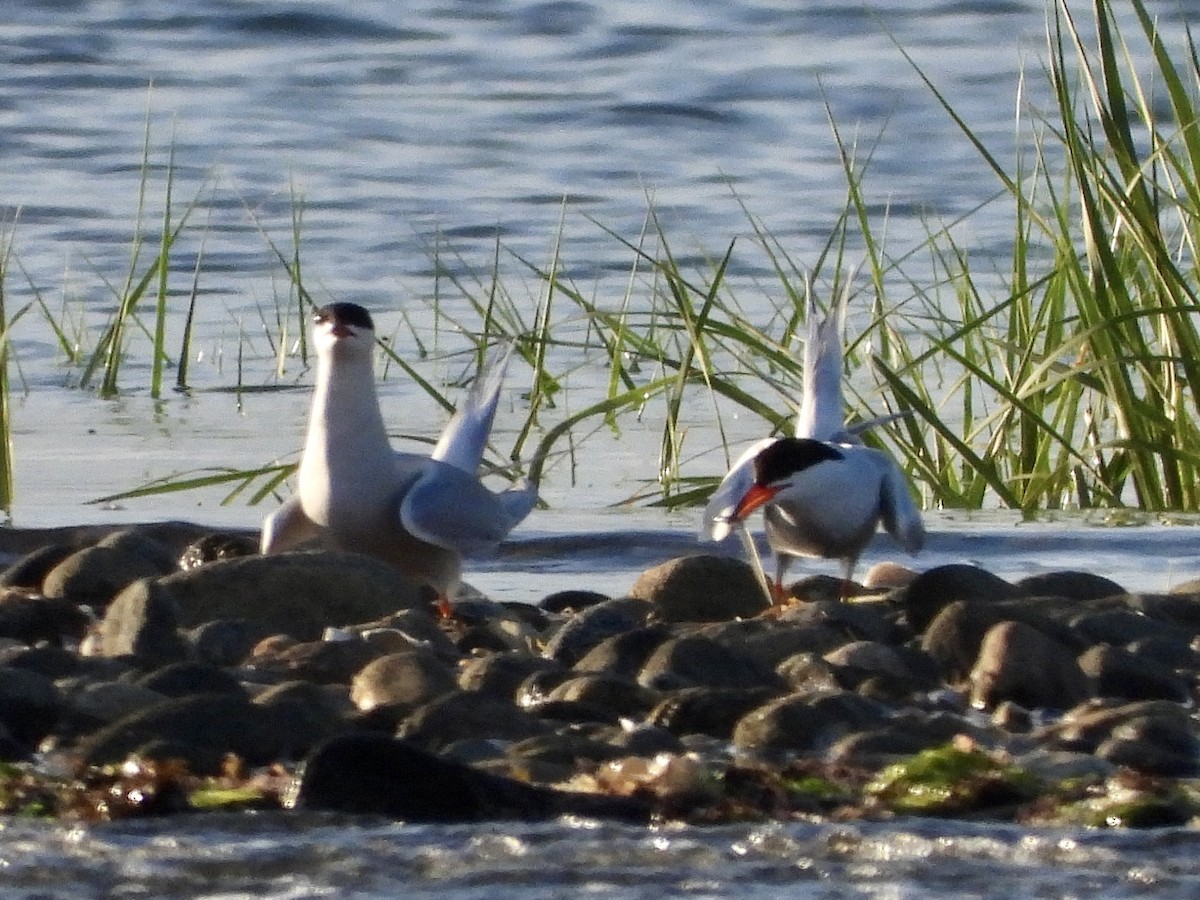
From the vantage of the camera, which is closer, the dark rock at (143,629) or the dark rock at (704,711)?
the dark rock at (704,711)

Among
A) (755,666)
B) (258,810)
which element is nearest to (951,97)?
(755,666)

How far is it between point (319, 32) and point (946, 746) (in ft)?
38.1

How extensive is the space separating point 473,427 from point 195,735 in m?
2.27

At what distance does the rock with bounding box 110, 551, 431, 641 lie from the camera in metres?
4.09

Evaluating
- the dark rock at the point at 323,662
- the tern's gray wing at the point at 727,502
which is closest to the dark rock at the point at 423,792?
the dark rock at the point at 323,662

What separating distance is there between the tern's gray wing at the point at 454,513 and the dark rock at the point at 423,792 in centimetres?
172

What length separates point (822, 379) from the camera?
17.5ft

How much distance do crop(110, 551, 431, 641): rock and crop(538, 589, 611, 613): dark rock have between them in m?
0.37

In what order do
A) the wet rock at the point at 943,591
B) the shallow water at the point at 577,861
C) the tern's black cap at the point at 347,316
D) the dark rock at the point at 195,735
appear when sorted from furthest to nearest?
the tern's black cap at the point at 347,316 → the wet rock at the point at 943,591 → the dark rock at the point at 195,735 → the shallow water at the point at 577,861

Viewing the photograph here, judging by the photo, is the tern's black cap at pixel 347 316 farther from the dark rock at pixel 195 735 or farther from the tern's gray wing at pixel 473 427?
the dark rock at pixel 195 735

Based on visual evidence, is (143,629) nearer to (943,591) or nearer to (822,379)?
(943,591)

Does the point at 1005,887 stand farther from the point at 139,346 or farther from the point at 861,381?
the point at 139,346

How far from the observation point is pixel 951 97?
1259 centimetres

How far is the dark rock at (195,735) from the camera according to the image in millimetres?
3014
